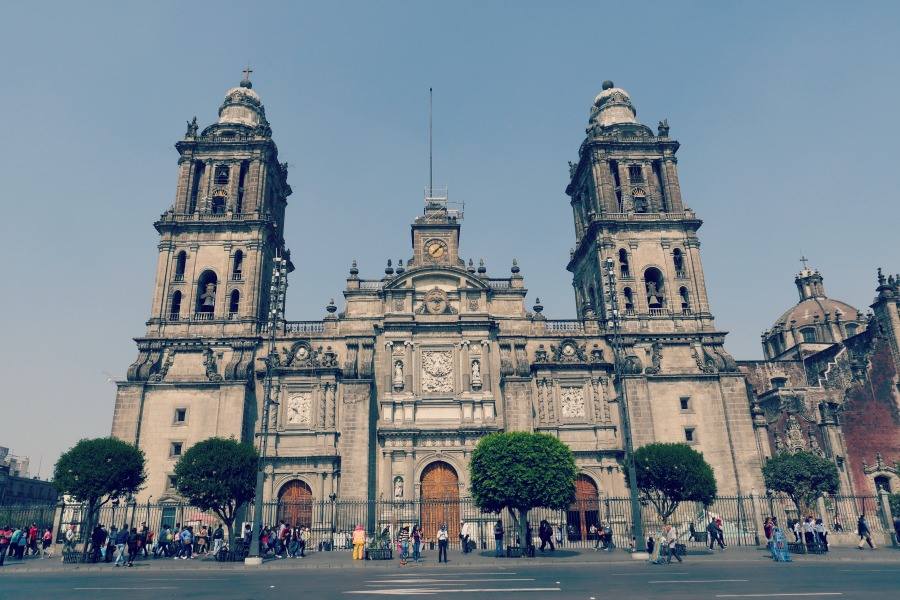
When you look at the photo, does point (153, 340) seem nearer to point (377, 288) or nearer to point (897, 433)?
point (377, 288)

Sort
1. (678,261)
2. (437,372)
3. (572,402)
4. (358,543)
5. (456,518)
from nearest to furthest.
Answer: (358,543) → (456,518) → (572,402) → (437,372) → (678,261)

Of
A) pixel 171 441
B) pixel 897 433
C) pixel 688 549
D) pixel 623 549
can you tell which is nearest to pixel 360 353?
pixel 171 441

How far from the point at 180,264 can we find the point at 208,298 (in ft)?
11.0

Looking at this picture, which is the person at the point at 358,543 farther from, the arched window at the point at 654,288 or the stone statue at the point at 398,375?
the arched window at the point at 654,288

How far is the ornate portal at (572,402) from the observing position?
1547 inches

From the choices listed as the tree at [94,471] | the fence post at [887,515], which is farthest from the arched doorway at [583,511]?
the tree at [94,471]

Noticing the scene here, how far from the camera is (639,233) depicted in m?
44.9

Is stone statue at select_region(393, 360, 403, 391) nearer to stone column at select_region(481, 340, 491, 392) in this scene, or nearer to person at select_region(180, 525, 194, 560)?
stone column at select_region(481, 340, 491, 392)

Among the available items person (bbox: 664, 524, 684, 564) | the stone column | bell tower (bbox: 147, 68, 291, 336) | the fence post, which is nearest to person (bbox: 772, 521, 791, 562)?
person (bbox: 664, 524, 684, 564)

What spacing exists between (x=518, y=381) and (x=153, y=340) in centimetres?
2486

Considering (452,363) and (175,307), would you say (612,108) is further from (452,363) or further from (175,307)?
(175,307)

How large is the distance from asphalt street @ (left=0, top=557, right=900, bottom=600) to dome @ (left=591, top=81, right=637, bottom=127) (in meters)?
37.2

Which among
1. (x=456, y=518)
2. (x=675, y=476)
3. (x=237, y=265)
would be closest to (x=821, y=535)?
(x=675, y=476)

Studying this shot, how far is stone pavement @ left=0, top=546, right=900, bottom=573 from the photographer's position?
23.6 m
